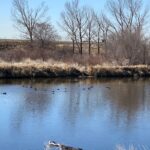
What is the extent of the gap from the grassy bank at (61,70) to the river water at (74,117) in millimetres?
7009

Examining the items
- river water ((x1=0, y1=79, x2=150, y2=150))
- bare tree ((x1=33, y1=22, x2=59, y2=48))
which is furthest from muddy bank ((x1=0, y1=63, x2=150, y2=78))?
bare tree ((x1=33, y1=22, x2=59, y2=48))

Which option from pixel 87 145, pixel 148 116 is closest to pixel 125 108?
pixel 148 116

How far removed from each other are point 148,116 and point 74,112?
3.08 metres

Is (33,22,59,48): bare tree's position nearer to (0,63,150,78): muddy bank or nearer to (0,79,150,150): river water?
(0,63,150,78): muddy bank

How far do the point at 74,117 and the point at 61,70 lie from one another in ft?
68.4

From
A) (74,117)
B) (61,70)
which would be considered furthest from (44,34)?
(74,117)

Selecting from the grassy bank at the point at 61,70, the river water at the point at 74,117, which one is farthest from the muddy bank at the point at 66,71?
the river water at the point at 74,117

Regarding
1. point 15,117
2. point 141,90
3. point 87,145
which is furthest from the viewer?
point 141,90

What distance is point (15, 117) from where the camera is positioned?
60.0ft

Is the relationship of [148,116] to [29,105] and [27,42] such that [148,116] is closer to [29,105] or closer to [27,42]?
[29,105]

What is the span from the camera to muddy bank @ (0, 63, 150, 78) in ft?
122

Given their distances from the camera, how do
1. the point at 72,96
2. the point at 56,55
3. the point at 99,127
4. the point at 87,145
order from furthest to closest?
1. the point at 56,55
2. the point at 72,96
3. the point at 99,127
4. the point at 87,145

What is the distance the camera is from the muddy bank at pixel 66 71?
3716 cm

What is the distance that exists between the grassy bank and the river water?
7009 mm
